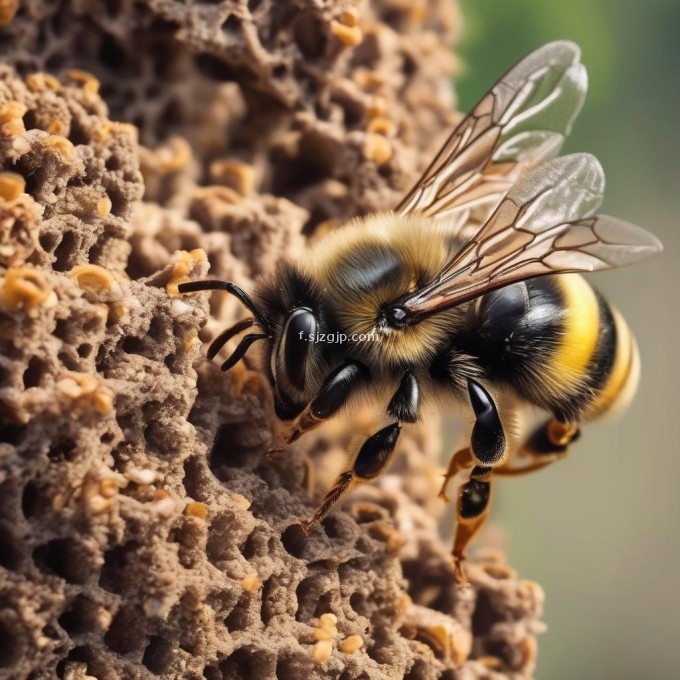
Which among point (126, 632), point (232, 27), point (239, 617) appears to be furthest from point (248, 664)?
point (232, 27)

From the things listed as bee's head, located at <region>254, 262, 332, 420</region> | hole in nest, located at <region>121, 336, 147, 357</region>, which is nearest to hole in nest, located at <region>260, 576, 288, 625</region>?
bee's head, located at <region>254, 262, 332, 420</region>

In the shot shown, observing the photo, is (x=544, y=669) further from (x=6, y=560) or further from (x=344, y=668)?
(x=6, y=560)

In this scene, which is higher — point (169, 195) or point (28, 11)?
point (28, 11)

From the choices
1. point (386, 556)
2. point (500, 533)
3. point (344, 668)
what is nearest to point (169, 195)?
point (386, 556)

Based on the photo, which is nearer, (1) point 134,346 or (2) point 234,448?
(1) point 134,346

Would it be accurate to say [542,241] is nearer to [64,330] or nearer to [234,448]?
[234,448]

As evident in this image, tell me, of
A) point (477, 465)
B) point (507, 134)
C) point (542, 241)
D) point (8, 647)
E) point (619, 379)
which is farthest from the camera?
point (507, 134)

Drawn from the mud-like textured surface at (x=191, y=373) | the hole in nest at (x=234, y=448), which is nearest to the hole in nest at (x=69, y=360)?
the mud-like textured surface at (x=191, y=373)

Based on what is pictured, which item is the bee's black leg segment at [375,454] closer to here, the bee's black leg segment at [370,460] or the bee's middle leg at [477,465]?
the bee's black leg segment at [370,460]
